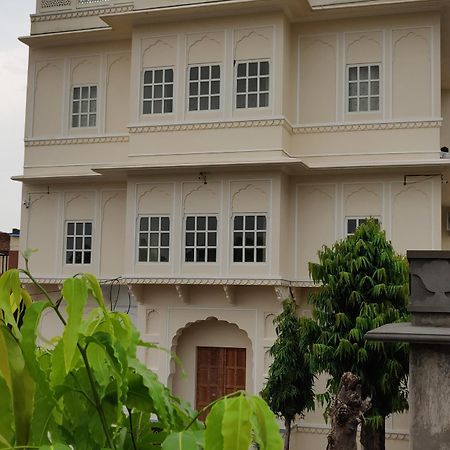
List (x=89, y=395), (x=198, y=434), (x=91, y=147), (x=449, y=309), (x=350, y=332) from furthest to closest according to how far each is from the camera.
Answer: (x=91, y=147)
(x=350, y=332)
(x=449, y=309)
(x=89, y=395)
(x=198, y=434)

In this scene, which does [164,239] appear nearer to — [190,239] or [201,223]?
[190,239]

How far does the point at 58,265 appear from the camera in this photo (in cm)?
1608

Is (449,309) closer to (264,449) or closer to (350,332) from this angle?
(264,449)

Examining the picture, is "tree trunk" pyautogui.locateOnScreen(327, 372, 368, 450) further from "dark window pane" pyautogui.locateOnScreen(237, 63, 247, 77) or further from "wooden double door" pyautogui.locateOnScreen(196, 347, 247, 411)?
"dark window pane" pyautogui.locateOnScreen(237, 63, 247, 77)

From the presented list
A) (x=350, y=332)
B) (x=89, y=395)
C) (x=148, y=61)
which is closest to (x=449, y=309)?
(x=89, y=395)

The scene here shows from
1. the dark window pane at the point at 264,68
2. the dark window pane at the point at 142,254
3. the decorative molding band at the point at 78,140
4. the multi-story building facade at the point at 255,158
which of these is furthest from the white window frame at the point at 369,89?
the dark window pane at the point at 142,254

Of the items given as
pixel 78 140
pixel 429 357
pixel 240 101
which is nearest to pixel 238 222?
pixel 240 101

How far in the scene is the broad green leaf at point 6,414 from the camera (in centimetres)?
161

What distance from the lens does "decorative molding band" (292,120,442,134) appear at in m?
14.0

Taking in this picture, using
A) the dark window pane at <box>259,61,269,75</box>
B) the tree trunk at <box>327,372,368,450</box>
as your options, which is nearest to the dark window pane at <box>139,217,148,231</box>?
the dark window pane at <box>259,61,269,75</box>

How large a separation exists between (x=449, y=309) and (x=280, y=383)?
8.56m

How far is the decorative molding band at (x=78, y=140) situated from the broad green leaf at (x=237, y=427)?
577 inches

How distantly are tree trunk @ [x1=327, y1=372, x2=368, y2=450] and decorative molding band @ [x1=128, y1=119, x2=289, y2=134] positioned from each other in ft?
24.3

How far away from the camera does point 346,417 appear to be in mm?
7082
